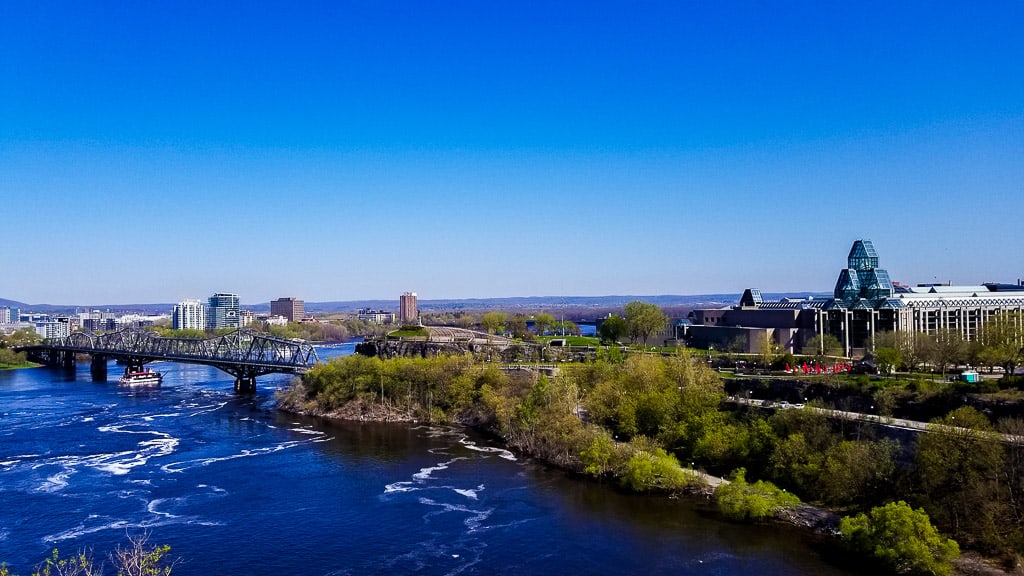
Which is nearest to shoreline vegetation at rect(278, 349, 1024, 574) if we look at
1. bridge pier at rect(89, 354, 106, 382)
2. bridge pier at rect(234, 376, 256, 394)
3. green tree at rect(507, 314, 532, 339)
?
bridge pier at rect(234, 376, 256, 394)

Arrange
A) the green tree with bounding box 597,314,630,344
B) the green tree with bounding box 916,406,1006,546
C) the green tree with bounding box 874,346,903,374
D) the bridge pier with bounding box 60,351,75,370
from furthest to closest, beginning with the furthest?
the bridge pier with bounding box 60,351,75,370
the green tree with bounding box 597,314,630,344
the green tree with bounding box 874,346,903,374
the green tree with bounding box 916,406,1006,546

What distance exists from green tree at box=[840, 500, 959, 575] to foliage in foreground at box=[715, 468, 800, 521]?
5087 millimetres

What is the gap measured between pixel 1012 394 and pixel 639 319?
2409 inches

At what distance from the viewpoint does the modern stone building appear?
251 feet

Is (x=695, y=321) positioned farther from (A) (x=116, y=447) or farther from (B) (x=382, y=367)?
(A) (x=116, y=447)

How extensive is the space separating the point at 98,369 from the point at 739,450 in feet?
341

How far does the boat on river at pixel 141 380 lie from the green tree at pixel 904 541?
308 feet

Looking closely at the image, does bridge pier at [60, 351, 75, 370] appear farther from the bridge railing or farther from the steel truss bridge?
the bridge railing

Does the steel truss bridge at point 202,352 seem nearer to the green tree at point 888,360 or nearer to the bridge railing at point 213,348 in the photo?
the bridge railing at point 213,348

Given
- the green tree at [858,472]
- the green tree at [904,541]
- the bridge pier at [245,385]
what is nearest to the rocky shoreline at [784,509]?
the green tree at [904,541]

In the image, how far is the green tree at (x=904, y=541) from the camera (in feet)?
95.9

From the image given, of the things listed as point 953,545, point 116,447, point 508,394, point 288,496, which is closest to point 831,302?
point 508,394

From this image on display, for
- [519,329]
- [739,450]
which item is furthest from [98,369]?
[739,450]

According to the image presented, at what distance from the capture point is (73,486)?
1710 inches
